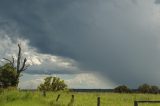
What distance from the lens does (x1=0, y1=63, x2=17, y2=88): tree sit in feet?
285

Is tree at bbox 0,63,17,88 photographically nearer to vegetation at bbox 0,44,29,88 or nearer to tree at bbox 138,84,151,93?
vegetation at bbox 0,44,29,88

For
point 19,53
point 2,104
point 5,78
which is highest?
point 19,53

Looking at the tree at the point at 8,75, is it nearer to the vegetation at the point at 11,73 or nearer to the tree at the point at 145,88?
the vegetation at the point at 11,73

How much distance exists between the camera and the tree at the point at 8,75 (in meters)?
86.8

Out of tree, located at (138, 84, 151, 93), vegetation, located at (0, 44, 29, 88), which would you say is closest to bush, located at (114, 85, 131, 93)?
tree, located at (138, 84, 151, 93)

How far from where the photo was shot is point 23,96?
142ft

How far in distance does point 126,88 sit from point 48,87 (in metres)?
27.6

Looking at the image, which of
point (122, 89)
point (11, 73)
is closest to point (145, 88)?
point (122, 89)

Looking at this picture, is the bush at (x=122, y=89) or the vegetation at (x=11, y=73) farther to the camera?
the bush at (x=122, y=89)

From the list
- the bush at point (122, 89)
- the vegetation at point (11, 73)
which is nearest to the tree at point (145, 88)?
the bush at point (122, 89)

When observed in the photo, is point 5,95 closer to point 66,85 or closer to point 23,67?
point 23,67

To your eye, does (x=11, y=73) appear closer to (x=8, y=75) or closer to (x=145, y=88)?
(x=8, y=75)

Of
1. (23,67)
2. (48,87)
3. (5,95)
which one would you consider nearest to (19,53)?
(23,67)

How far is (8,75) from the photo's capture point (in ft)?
286
